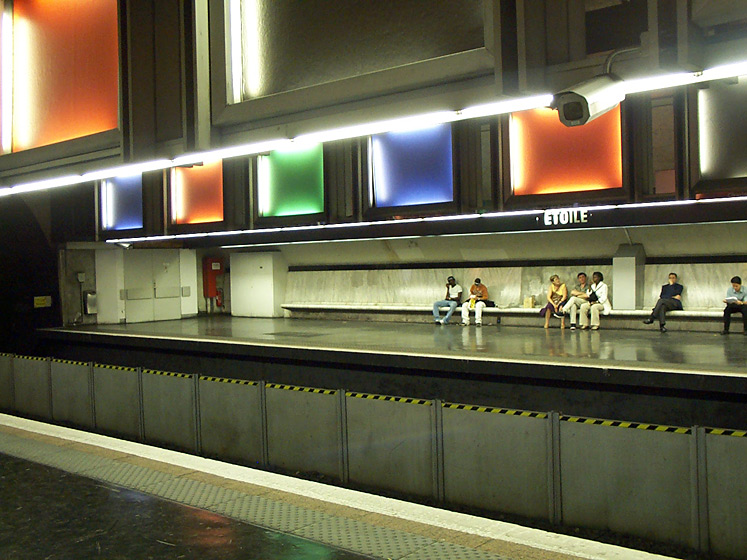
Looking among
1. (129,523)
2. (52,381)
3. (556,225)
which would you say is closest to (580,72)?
(129,523)

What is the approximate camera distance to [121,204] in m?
18.5

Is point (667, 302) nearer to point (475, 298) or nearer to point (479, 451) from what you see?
point (475, 298)

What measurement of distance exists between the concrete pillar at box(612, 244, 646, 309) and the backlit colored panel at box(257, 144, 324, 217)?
5867mm

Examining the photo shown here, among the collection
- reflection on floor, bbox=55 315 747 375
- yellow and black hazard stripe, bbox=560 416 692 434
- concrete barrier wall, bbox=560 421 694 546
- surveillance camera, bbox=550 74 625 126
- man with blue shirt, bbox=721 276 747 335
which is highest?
surveillance camera, bbox=550 74 625 126

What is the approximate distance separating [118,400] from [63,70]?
880 centimetres

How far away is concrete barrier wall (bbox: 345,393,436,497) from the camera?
27.5 ft

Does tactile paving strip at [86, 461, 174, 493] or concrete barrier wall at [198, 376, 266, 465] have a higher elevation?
tactile paving strip at [86, 461, 174, 493]

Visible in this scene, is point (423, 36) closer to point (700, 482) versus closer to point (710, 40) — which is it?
point (710, 40)

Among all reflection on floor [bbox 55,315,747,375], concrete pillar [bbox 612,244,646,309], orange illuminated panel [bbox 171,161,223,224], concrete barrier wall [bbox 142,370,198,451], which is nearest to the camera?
reflection on floor [bbox 55,315,747,375]

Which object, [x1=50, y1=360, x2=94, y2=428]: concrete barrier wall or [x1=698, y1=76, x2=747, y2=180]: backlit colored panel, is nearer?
[x1=698, y1=76, x2=747, y2=180]: backlit colored panel

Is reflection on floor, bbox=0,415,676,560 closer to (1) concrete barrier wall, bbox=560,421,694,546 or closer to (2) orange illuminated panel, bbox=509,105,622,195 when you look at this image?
(1) concrete barrier wall, bbox=560,421,694,546

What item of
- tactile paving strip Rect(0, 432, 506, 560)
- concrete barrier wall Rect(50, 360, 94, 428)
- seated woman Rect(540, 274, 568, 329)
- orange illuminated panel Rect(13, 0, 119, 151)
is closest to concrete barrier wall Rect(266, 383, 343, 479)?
tactile paving strip Rect(0, 432, 506, 560)

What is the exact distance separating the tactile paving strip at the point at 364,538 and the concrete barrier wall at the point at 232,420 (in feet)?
19.8

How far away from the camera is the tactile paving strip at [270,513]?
424 centimetres
